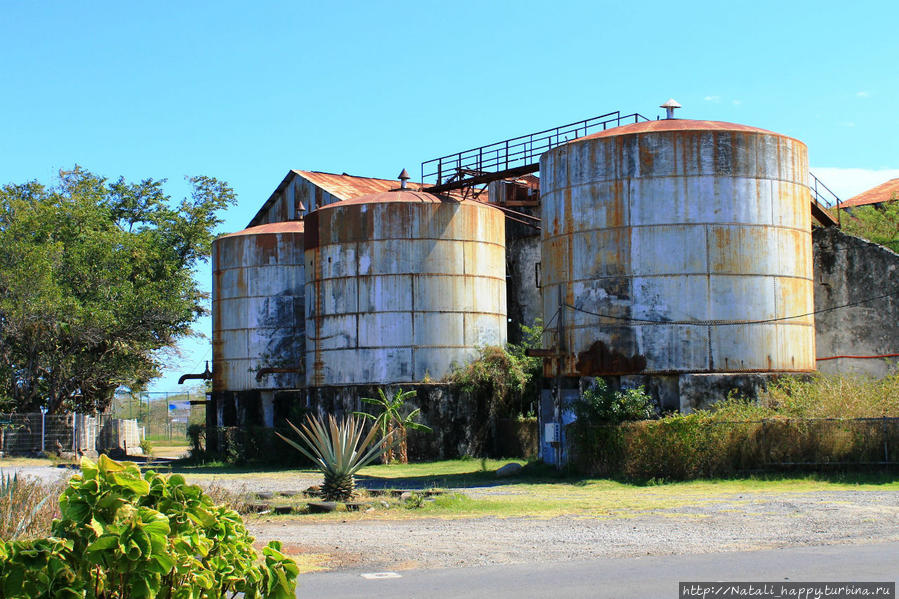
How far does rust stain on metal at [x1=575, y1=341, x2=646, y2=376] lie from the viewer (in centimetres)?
2334

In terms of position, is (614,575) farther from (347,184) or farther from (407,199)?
(347,184)

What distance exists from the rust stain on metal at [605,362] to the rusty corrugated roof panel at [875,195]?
25158 millimetres

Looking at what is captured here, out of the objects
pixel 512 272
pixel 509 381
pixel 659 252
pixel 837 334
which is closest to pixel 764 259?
pixel 659 252

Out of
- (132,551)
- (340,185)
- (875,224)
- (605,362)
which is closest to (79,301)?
(340,185)

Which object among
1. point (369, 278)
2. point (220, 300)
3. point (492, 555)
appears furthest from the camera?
point (220, 300)

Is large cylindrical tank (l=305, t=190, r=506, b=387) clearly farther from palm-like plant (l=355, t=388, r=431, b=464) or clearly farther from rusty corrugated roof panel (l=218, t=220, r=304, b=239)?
rusty corrugated roof panel (l=218, t=220, r=304, b=239)

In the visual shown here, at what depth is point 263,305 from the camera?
37.0m

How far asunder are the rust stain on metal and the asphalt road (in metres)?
12.2

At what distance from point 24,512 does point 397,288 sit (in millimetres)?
21780

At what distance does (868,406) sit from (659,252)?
18.6ft

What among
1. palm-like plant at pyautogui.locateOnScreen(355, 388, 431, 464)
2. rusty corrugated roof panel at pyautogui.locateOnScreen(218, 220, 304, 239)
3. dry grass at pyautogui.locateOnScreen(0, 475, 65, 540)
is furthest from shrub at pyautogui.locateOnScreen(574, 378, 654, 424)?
rusty corrugated roof panel at pyautogui.locateOnScreen(218, 220, 304, 239)

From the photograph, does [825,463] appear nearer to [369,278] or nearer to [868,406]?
[868,406]

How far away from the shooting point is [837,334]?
92.8 feet

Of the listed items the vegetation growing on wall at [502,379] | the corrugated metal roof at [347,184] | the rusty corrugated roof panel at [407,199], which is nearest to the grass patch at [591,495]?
the vegetation growing on wall at [502,379]
